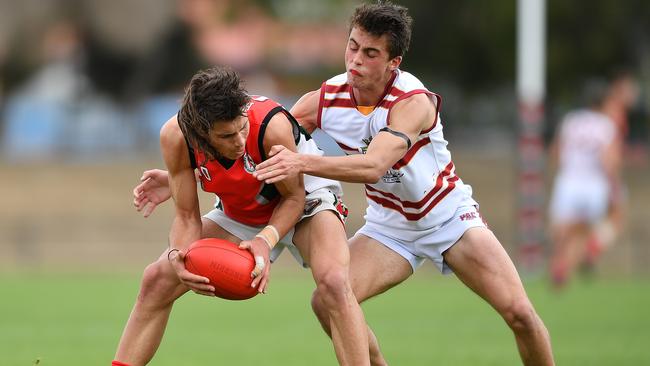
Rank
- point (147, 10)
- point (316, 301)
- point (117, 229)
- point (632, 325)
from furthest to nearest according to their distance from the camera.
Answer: point (147, 10) < point (117, 229) < point (632, 325) < point (316, 301)

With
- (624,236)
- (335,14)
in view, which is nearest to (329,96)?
(624,236)

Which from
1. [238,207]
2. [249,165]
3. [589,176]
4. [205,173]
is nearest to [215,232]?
[238,207]

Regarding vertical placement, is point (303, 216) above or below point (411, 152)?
below

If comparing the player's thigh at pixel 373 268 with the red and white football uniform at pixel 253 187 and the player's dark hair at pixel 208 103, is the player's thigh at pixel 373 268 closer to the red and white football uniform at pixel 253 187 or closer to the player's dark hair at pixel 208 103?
the red and white football uniform at pixel 253 187

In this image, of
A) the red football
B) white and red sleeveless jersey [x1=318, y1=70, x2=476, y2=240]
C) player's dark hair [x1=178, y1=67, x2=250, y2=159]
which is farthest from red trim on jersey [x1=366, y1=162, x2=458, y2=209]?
player's dark hair [x1=178, y1=67, x2=250, y2=159]

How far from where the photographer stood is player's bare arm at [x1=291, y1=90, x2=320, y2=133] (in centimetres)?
721

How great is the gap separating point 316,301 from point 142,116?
2647cm

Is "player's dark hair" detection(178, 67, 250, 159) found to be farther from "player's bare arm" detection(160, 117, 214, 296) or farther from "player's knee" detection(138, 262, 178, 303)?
"player's knee" detection(138, 262, 178, 303)

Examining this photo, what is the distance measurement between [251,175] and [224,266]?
1.78ft

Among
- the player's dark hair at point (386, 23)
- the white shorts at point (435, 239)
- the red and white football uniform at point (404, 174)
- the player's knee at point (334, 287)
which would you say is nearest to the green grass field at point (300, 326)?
the white shorts at point (435, 239)

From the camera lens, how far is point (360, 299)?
23.2ft

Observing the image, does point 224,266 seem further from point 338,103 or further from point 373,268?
point 338,103

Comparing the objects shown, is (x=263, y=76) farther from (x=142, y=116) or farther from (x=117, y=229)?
(x=117, y=229)

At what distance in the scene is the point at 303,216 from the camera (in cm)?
696
